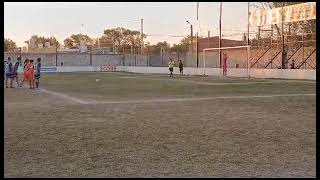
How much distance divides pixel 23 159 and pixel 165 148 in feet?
5.67

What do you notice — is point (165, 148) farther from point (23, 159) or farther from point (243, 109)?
point (243, 109)

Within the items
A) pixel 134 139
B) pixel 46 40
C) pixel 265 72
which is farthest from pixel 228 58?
pixel 46 40

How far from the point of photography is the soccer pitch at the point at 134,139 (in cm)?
437

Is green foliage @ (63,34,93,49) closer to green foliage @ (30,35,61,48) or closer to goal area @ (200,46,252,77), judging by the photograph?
green foliage @ (30,35,61,48)

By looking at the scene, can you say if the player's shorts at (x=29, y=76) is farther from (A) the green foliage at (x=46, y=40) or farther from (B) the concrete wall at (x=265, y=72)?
(B) the concrete wall at (x=265, y=72)

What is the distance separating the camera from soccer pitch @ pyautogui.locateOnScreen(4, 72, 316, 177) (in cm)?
437

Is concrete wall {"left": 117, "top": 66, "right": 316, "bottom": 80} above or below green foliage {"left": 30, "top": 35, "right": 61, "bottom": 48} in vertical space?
below

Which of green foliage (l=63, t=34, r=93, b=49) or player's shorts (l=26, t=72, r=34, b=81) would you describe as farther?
player's shorts (l=26, t=72, r=34, b=81)

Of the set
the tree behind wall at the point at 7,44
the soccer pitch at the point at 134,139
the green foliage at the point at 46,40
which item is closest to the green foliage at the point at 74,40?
the green foliage at the point at 46,40

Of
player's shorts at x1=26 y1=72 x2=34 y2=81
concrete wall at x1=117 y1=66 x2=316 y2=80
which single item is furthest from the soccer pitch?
concrete wall at x1=117 y1=66 x2=316 y2=80

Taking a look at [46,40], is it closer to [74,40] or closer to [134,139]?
[74,40]

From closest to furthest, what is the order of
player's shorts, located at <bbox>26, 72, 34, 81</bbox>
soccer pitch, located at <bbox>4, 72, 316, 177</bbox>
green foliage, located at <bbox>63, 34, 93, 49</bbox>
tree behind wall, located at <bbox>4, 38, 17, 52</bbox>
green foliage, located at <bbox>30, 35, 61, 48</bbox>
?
tree behind wall, located at <bbox>4, 38, 17, 52</bbox>, green foliage, located at <bbox>30, 35, 61, 48</bbox>, green foliage, located at <bbox>63, 34, 93, 49</bbox>, player's shorts, located at <bbox>26, 72, 34, 81</bbox>, soccer pitch, located at <bbox>4, 72, 316, 177</bbox>

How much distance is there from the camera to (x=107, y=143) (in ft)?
19.3
